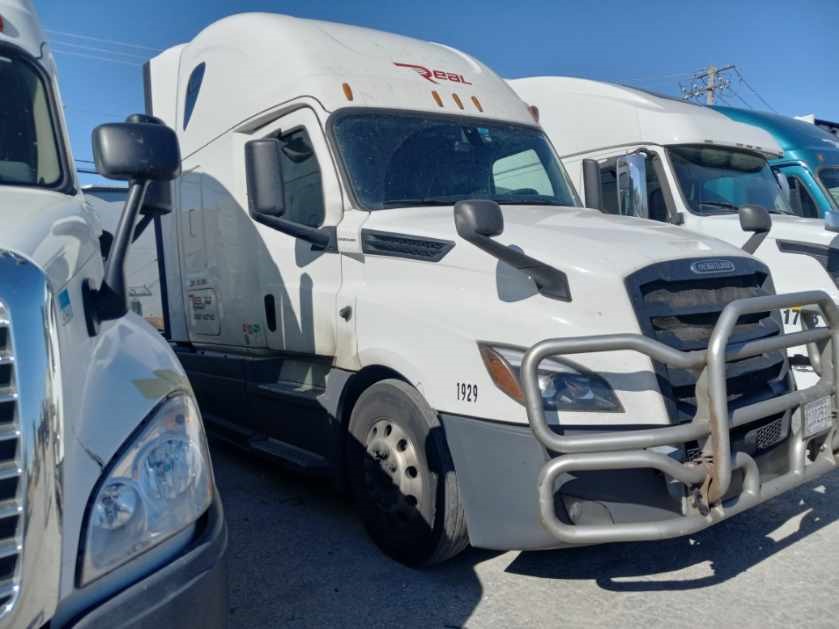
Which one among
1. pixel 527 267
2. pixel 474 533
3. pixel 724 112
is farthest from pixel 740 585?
pixel 724 112

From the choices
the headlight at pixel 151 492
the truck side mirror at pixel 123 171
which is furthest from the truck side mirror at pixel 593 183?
the headlight at pixel 151 492

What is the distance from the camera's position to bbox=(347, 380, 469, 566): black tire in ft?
10.9

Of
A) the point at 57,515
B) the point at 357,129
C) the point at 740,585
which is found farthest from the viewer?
the point at 357,129

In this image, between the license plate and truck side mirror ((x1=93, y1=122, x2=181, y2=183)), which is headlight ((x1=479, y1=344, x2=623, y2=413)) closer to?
the license plate

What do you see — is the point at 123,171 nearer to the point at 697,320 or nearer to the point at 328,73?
the point at 328,73

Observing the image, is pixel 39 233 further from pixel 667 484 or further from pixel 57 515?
pixel 667 484

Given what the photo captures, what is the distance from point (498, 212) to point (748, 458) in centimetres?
146

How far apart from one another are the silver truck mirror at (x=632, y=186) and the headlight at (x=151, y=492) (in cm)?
437

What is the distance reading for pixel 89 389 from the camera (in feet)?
6.89

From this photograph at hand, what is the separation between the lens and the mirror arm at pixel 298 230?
404 centimetres

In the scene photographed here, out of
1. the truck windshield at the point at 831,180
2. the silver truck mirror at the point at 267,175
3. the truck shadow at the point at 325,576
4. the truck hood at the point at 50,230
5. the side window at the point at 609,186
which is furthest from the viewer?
the truck windshield at the point at 831,180

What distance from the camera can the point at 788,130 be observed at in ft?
27.1

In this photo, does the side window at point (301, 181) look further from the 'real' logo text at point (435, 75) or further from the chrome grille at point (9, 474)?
the chrome grille at point (9, 474)

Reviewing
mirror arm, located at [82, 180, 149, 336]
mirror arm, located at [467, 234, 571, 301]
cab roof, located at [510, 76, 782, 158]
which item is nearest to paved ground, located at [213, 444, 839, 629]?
mirror arm, located at [467, 234, 571, 301]
